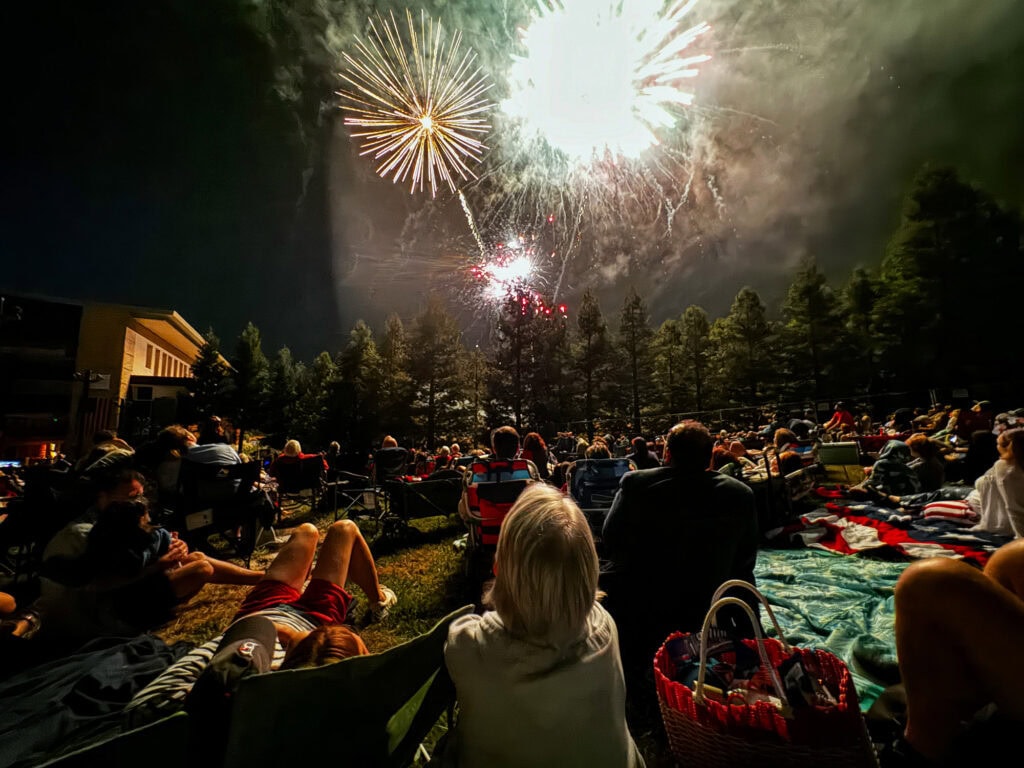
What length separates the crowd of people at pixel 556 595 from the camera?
1.15m

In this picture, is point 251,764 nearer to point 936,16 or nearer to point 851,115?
point 936,16

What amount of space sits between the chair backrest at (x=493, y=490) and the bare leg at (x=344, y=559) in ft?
3.60

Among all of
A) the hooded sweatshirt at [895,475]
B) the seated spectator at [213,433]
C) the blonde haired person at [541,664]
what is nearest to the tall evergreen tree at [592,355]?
the hooded sweatshirt at [895,475]

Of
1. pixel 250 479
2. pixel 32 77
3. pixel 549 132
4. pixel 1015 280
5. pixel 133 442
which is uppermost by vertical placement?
pixel 32 77

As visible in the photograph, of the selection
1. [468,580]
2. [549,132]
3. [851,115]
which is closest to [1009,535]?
[468,580]

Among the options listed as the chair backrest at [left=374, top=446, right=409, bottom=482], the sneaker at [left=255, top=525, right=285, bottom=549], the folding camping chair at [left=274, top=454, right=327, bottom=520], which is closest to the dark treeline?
the chair backrest at [left=374, top=446, right=409, bottom=482]

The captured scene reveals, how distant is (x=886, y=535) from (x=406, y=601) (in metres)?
5.31

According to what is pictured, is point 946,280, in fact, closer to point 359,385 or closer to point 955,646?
point 955,646

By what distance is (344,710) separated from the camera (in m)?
1.05

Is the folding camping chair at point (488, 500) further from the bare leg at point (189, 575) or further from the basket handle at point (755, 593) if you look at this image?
the basket handle at point (755, 593)

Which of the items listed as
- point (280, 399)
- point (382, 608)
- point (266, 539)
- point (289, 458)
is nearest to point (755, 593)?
point (382, 608)

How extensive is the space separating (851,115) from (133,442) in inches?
1504

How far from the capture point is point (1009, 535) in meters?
3.97

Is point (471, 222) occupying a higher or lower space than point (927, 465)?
higher
